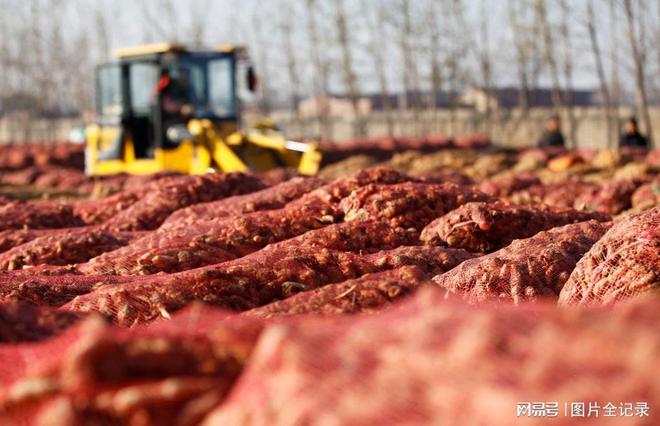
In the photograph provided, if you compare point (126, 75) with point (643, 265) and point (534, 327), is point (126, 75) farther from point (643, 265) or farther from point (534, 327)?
point (534, 327)

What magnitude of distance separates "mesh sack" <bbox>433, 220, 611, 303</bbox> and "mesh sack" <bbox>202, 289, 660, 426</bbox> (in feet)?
7.97

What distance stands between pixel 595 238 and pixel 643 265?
3.21ft

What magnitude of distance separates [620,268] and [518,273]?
1.63ft

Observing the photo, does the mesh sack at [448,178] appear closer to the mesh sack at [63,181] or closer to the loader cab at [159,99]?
the loader cab at [159,99]

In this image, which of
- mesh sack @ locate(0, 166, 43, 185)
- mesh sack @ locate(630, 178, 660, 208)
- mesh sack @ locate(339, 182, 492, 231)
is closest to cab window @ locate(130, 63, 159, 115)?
mesh sack @ locate(0, 166, 43, 185)

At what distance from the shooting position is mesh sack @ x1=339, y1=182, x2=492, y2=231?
19.2 ft

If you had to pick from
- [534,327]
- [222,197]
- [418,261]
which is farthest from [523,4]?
[534,327]

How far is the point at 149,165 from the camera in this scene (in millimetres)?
20422

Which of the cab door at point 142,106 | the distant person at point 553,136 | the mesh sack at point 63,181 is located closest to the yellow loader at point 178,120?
the cab door at point 142,106

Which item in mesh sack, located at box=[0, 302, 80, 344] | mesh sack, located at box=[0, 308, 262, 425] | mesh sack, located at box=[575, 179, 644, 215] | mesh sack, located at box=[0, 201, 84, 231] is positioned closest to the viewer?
mesh sack, located at box=[0, 308, 262, 425]

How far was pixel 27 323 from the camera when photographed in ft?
9.46

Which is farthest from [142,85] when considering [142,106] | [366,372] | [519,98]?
[519,98]

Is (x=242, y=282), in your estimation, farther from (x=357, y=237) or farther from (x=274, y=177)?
(x=274, y=177)

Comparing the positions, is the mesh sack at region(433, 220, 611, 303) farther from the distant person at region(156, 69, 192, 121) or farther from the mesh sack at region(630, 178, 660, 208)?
the distant person at region(156, 69, 192, 121)
